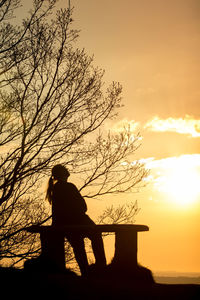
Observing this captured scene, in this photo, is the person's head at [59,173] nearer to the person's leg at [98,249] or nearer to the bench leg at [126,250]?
the person's leg at [98,249]

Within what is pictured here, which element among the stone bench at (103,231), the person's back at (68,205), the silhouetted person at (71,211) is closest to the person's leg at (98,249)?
the silhouetted person at (71,211)

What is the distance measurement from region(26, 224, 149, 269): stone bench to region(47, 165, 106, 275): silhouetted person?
0.26 m

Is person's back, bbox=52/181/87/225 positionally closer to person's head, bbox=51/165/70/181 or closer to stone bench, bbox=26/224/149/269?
person's head, bbox=51/165/70/181

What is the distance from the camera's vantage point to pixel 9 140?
1008 cm

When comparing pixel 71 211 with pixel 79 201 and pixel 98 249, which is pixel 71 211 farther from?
pixel 98 249

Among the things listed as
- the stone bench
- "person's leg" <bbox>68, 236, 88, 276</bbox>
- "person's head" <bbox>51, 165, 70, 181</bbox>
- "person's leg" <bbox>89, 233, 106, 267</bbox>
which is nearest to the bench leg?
the stone bench

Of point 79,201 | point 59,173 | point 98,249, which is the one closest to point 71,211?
point 79,201

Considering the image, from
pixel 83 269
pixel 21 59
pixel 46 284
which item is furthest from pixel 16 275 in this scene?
pixel 21 59

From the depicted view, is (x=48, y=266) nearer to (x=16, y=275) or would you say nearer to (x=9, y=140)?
(x=16, y=275)

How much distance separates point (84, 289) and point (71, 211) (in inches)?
79.5

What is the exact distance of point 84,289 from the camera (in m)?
→ 5.47

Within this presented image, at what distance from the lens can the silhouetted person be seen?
275 inches

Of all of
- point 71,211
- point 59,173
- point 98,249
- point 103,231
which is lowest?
point 98,249

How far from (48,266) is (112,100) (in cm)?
578
